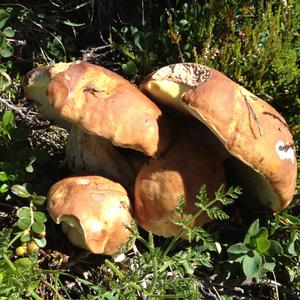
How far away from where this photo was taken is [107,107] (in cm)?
187

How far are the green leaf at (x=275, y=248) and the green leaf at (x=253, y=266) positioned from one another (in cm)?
6

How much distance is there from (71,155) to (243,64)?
1.01 meters

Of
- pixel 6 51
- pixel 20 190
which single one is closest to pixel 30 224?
pixel 20 190

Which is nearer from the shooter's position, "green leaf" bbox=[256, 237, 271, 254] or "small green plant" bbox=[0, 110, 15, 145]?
"green leaf" bbox=[256, 237, 271, 254]

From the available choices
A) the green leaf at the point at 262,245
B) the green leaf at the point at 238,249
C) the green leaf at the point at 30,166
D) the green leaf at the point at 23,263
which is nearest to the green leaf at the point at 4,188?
the green leaf at the point at 30,166

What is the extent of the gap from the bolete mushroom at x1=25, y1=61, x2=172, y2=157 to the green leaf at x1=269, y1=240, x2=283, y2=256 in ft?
1.91

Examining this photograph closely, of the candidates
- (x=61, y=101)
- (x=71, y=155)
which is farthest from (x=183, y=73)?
(x=71, y=155)

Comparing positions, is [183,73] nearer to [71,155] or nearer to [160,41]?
[71,155]

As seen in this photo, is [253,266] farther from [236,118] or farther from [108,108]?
[108,108]

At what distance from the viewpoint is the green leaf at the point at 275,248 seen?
2.14m

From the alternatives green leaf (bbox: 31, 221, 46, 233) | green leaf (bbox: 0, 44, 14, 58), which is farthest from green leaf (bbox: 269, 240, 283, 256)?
green leaf (bbox: 0, 44, 14, 58)

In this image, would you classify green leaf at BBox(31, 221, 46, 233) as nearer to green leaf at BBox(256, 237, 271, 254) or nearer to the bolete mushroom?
the bolete mushroom

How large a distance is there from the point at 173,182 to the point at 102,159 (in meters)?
0.38

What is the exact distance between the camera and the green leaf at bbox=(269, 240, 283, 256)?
7.01ft
